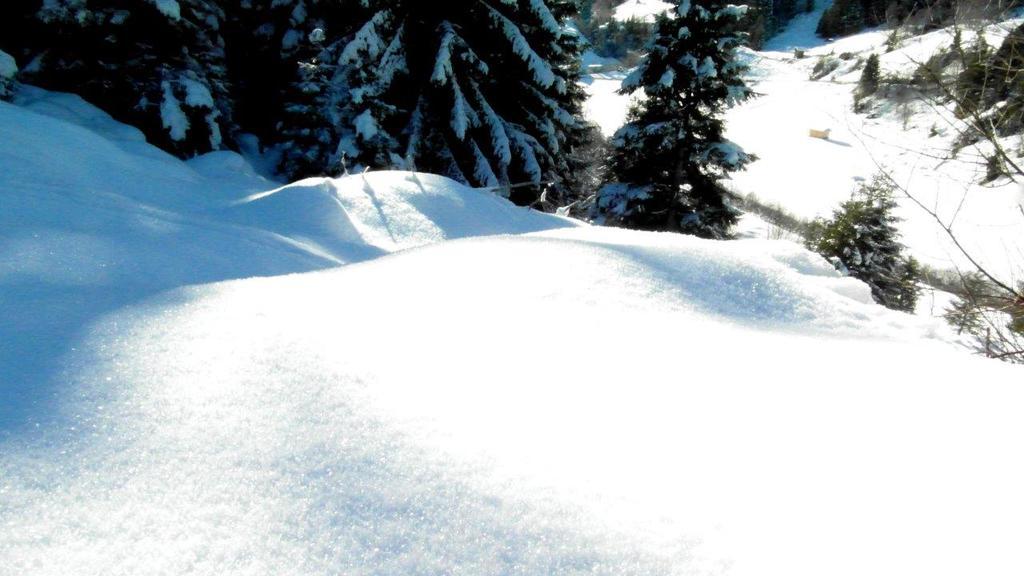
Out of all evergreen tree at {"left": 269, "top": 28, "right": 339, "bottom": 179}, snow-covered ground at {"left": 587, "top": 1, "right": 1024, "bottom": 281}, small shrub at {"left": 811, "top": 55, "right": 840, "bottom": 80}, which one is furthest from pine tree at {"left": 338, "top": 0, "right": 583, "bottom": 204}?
small shrub at {"left": 811, "top": 55, "right": 840, "bottom": 80}

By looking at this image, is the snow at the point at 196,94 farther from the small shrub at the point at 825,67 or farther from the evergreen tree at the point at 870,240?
the small shrub at the point at 825,67

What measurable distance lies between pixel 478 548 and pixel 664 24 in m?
13.5

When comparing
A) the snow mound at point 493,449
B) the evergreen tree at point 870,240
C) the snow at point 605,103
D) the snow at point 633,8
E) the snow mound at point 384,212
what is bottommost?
the snow mound at point 493,449

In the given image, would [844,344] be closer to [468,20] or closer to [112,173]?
[112,173]

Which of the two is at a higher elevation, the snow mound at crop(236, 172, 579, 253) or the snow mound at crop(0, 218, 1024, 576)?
the snow mound at crop(236, 172, 579, 253)

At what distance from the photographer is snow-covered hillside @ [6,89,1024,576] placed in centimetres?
95

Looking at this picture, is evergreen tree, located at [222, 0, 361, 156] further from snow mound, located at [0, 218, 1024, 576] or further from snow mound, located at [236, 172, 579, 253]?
snow mound, located at [0, 218, 1024, 576]

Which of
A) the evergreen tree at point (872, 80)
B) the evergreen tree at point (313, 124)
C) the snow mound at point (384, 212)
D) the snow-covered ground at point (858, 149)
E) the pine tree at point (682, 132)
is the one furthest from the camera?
the pine tree at point (682, 132)

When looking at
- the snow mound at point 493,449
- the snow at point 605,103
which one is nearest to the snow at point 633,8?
the snow at point 605,103

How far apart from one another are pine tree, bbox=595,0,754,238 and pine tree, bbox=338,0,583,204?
2.48 meters

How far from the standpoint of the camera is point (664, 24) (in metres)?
12.2

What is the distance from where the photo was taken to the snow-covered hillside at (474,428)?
946 mm

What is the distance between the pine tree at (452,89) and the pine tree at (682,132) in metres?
2.48

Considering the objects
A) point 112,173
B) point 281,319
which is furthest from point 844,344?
point 112,173
